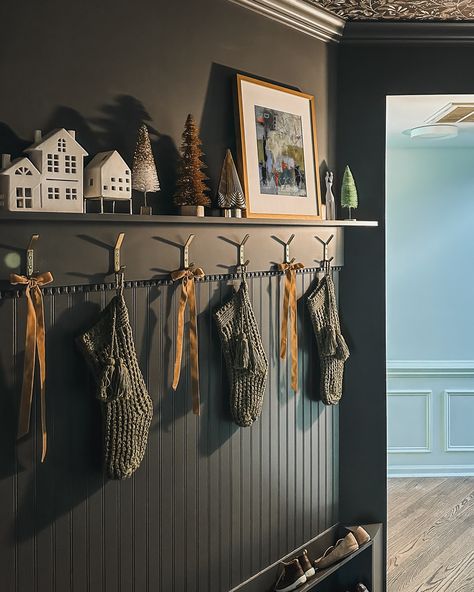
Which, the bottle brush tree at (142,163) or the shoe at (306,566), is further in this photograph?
the shoe at (306,566)

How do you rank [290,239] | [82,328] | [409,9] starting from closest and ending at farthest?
[82,328]
[290,239]
[409,9]

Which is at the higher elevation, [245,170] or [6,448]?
[245,170]

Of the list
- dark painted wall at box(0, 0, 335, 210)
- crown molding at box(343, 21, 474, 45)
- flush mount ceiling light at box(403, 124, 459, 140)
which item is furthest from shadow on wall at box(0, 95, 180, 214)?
flush mount ceiling light at box(403, 124, 459, 140)

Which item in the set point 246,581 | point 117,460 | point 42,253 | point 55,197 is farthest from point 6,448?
point 246,581

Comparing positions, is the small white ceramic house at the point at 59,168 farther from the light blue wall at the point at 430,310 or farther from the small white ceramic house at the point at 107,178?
the light blue wall at the point at 430,310

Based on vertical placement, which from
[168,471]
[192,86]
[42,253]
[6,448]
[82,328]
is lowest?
[168,471]

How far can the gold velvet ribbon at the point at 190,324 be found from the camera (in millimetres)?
2176

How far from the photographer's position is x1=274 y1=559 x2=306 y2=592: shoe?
8.69 ft

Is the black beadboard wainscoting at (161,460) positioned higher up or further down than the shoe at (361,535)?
higher up

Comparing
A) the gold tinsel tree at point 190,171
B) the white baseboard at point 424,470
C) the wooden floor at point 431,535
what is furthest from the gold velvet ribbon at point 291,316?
the white baseboard at point 424,470

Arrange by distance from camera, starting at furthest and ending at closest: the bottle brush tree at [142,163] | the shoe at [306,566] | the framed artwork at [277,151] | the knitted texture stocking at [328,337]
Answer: the knitted texture stocking at [328,337] < the shoe at [306,566] < the framed artwork at [277,151] < the bottle brush tree at [142,163]

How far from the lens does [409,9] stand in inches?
113

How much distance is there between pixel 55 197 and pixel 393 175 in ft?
12.5

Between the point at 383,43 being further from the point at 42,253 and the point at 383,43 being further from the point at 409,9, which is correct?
the point at 42,253
